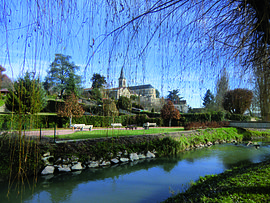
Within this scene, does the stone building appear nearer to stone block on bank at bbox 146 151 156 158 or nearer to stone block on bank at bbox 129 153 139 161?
stone block on bank at bbox 129 153 139 161

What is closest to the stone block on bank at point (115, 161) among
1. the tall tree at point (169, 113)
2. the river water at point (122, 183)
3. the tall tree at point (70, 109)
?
the river water at point (122, 183)

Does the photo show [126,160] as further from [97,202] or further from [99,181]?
[97,202]

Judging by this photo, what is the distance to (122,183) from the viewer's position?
5047 mm

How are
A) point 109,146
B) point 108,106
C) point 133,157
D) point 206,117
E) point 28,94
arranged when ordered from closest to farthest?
point 28,94 → point 108,106 → point 109,146 → point 133,157 → point 206,117

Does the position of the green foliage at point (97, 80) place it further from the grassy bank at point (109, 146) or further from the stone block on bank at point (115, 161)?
the stone block on bank at point (115, 161)

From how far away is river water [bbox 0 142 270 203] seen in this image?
4.10 metres

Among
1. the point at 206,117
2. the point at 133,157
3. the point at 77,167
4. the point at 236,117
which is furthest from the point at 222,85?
the point at 236,117

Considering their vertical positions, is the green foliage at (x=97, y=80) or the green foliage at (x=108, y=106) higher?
the green foliage at (x=97, y=80)

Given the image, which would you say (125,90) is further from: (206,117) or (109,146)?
(206,117)

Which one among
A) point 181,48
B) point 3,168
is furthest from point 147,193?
point 3,168

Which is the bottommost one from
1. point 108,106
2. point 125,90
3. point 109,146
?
point 109,146

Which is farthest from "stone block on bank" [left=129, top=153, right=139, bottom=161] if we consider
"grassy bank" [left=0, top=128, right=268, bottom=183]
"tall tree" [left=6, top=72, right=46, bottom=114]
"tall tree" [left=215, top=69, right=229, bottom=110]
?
"tall tree" [left=6, top=72, right=46, bottom=114]

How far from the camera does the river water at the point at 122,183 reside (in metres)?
4.10

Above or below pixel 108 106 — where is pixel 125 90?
above
